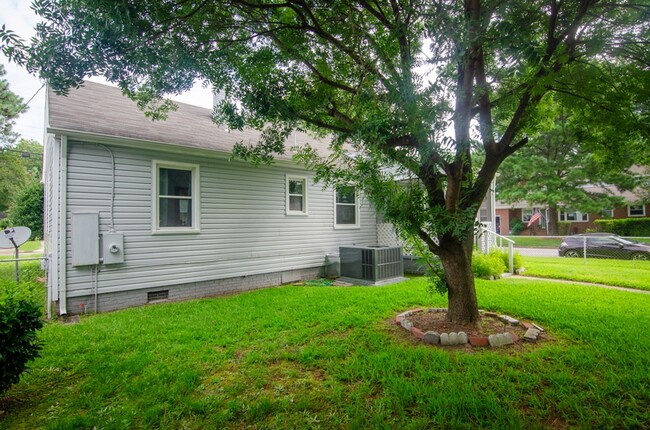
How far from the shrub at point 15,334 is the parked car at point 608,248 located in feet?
54.2

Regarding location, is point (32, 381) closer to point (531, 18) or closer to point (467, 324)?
point (467, 324)

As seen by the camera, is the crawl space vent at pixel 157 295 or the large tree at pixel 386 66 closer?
the large tree at pixel 386 66

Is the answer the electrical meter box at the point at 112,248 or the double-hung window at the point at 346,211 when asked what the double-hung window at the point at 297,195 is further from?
the electrical meter box at the point at 112,248

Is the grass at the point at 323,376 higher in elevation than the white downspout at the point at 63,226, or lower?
lower

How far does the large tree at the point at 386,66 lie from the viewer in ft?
10.2

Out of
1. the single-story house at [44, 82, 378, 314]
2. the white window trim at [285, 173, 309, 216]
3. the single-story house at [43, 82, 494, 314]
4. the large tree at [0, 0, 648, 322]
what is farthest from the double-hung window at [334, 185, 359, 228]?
the large tree at [0, 0, 648, 322]

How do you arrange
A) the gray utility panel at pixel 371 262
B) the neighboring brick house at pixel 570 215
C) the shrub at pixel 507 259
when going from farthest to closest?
the neighboring brick house at pixel 570 215 < the shrub at pixel 507 259 < the gray utility panel at pixel 371 262

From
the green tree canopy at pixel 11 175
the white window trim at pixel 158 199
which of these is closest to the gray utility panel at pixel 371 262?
the white window trim at pixel 158 199

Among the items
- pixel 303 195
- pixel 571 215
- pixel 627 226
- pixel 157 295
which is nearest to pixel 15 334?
pixel 157 295

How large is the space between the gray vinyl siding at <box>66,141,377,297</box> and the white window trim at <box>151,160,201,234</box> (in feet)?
0.25

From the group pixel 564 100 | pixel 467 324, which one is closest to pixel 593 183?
pixel 564 100

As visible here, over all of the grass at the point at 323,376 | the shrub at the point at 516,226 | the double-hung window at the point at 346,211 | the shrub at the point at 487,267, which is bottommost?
the grass at the point at 323,376

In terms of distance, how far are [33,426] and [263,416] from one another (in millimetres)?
1886

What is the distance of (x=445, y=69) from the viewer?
295 centimetres
